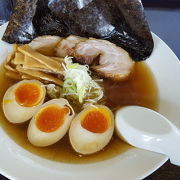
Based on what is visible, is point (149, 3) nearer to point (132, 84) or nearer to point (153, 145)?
point (132, 84)

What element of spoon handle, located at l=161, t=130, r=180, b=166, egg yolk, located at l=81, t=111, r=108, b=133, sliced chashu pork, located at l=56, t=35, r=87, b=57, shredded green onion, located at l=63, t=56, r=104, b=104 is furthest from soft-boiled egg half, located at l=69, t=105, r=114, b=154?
sliced chashu pork, located at l=56, t=35, r=87, b=57

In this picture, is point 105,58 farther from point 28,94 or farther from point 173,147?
point 173,147

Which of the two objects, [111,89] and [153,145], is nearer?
[153,145]

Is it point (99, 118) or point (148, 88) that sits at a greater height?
point (99, 118)

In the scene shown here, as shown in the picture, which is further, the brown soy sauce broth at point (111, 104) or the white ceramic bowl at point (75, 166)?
the brown soy sauce broth at point (111, 104)

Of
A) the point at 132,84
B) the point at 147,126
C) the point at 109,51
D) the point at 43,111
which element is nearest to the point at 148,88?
the point at 132,84

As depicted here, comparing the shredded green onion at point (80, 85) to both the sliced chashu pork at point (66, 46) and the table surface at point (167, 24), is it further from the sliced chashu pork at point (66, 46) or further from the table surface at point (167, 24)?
the table surface at point (167, 24)

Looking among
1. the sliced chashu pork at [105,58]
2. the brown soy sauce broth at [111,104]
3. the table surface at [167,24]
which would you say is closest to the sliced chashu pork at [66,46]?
the sliced chashu pork at [105,58]
